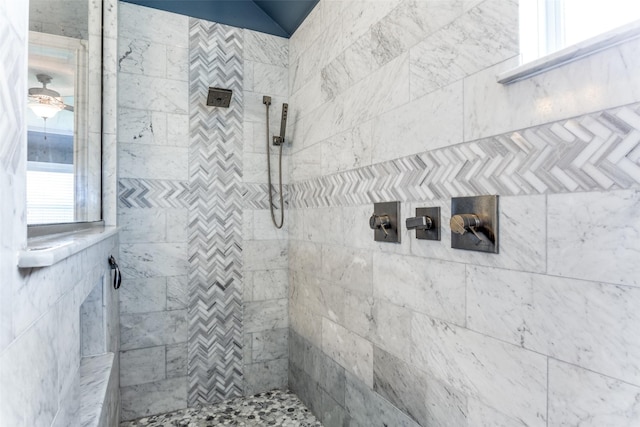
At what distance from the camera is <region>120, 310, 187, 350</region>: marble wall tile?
2.29m

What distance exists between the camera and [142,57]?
7.68 feet

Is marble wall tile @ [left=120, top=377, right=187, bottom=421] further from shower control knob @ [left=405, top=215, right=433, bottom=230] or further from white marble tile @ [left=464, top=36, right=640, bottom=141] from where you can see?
white marble tile @ [left=464, top=36, right=640, bottom=141]

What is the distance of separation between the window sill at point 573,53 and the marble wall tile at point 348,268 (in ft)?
3.22

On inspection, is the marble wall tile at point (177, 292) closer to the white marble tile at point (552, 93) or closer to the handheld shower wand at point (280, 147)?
the handheld shower wand at point (280, 147)

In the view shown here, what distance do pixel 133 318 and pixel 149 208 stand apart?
683mm

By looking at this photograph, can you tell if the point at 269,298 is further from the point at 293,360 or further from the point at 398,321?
Answer: the point at 398,321

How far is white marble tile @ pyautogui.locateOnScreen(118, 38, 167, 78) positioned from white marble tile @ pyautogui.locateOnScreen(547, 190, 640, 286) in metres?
2.32

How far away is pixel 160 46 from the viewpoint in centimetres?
238

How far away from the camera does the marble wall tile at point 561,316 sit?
2.70 feet

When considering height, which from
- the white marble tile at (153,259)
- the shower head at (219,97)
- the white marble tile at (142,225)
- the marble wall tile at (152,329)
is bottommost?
the marble wall tile at (152,329)

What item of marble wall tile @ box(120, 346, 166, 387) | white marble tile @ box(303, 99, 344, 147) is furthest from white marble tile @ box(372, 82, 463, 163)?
marble wall tile @ box(120, 346, 166, 387)

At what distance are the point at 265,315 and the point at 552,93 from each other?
7.18 feet

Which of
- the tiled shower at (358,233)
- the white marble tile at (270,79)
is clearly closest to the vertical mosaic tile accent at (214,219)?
the tiled shower at (358,233)

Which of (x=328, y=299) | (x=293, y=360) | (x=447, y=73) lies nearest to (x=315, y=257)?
(x=328, y=299)
